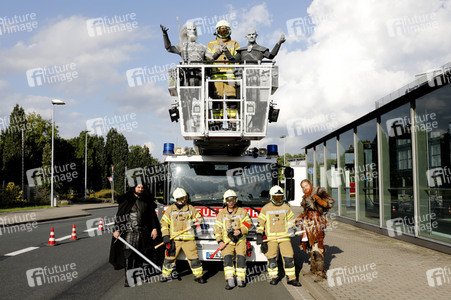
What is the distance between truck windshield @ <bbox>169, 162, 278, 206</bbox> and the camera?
7.64 meters

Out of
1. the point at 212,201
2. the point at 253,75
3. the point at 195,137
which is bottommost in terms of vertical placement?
the point at 212,201

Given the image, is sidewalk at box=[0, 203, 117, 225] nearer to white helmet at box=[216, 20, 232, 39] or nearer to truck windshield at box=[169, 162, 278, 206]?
truck windshield at box=[169, 162, 278, 206]

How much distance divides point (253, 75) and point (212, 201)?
2.43 m

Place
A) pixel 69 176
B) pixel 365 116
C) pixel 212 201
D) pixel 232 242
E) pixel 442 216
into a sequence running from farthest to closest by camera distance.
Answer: pixel 69 176 → pixel 365 116 → pixel 442 216 → pixel 212 201 → pixel 232 242

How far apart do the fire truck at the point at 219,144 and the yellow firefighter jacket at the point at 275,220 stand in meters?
0.46

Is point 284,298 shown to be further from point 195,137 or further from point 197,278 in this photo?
point 195,137

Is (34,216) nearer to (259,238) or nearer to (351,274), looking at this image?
(259,238)

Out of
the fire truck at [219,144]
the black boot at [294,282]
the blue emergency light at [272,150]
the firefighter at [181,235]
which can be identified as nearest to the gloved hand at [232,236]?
the fire truck at [219,144]

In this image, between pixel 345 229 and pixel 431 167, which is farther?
pixel 345 229

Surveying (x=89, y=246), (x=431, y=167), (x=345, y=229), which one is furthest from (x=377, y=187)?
(x=89, y=246)

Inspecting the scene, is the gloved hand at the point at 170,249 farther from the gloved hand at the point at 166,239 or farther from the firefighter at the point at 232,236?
the firefighter at the point at 232,236

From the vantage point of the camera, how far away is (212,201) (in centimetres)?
757

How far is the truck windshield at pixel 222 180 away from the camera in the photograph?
7645 millimetres

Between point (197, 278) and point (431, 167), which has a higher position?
point (431, 167)
